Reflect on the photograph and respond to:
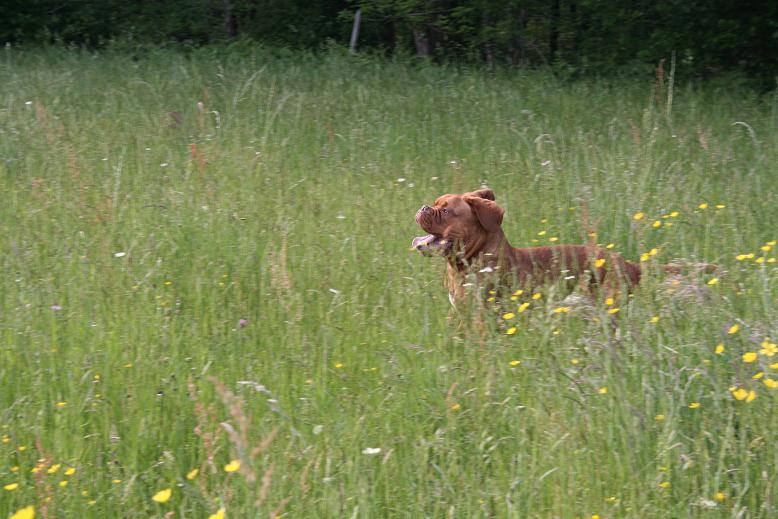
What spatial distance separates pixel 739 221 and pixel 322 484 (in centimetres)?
380

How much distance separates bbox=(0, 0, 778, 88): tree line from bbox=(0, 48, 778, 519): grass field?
6.39 meters

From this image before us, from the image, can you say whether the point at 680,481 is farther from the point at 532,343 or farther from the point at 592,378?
the point at 532,343

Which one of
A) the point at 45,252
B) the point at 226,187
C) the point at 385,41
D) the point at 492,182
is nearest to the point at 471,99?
the point at 492,182

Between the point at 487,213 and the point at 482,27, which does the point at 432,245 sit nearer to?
the point at 487,213

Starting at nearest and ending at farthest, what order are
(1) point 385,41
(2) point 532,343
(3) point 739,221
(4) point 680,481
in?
1. (4) point 680,481
2. (2) point 532,343
3. (3) point 739,221
4. (1) point 385,41

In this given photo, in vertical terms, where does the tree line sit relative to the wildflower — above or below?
below

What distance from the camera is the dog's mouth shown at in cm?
466

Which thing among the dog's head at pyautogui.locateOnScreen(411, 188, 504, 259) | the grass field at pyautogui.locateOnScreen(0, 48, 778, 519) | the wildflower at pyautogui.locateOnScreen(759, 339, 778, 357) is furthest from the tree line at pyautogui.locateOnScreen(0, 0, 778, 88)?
the wildflower at pyautogui.locateOnScreen(759, 339, 778, 357)

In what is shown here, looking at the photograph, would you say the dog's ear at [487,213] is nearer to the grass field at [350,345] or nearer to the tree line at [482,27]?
the grass field at [350,345]

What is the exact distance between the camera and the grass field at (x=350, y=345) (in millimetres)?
2861

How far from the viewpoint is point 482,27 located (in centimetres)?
1507

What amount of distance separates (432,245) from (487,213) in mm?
317

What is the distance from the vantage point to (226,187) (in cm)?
614

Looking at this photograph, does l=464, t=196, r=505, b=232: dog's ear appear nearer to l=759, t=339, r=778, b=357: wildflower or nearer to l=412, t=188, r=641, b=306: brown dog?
l=412, t=188, r=641, b=306: brown dog
